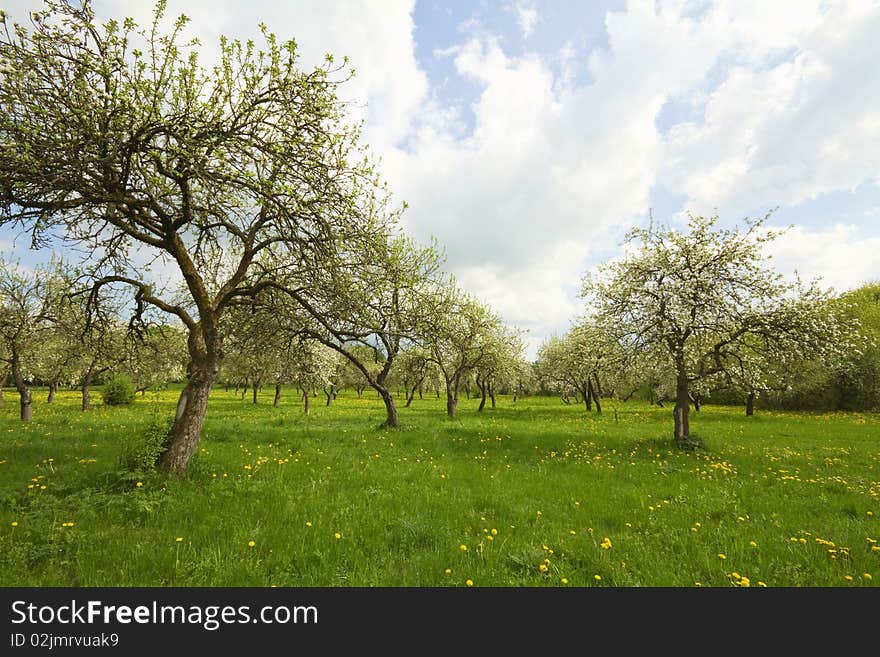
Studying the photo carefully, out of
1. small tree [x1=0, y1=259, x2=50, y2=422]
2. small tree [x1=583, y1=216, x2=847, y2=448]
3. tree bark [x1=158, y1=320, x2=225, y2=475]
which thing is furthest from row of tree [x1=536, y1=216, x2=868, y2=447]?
small tree [x1=0, y1=259, x2=50, y2=422]

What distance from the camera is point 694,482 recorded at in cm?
1079

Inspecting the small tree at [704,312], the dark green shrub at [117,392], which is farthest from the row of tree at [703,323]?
the dark green shrub at [117,392]

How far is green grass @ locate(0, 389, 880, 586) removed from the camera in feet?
17.4

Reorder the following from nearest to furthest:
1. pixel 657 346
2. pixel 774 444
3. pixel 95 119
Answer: pixel 95 119 < pixel 657 346 < pixel 774 444

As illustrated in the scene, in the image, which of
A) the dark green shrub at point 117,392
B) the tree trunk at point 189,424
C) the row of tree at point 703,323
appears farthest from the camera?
the dark green shrub at point 117,392

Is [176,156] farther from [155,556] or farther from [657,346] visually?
[657,346]

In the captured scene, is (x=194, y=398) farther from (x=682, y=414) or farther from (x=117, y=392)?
(x=117, y=392)

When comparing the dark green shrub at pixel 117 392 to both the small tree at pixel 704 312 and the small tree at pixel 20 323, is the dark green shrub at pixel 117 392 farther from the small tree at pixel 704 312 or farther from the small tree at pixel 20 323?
the small tree at pixel 704 312

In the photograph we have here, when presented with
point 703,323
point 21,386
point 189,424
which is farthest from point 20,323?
point 703,323

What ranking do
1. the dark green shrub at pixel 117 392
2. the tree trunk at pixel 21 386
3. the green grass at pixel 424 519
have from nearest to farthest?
the green grass at pixel 424 519 → the tree trunk at pixel 21 386 → the dark green shrub at pixel 117 392

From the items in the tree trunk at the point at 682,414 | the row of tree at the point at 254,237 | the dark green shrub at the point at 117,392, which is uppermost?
the row of tree at the point at 254,237

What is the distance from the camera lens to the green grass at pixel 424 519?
209 inches
